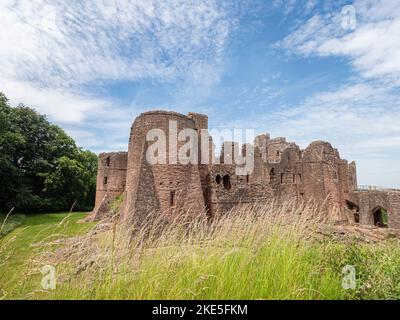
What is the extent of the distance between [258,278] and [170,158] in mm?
10058

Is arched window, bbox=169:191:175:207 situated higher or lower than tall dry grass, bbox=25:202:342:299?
higher

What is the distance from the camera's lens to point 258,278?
379 centimetres

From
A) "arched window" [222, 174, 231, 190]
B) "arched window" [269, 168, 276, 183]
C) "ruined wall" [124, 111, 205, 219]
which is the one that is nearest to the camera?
"ruined wall" [124, 111, 205, 219]

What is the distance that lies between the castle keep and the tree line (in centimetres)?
Answer: 1145

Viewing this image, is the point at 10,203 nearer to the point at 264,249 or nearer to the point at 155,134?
the point at 155,134

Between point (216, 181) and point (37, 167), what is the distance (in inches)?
1132

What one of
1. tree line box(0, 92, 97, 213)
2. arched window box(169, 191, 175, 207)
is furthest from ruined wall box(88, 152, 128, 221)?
arched window box(169, 191, 175, 207)

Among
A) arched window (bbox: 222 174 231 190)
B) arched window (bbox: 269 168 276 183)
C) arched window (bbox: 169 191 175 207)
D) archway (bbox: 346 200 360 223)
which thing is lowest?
archway (bbox: 346 200 360 223)

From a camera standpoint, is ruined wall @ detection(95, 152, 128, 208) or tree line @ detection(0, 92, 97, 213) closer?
ruined wall @ detection(95, 152, 128, 208)

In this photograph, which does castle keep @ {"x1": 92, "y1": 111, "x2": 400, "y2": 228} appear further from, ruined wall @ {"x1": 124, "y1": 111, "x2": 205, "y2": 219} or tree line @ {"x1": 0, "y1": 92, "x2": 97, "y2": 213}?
tree line @ {"x1": 0, "y1": 92, "x2": 97, "y2": 213}

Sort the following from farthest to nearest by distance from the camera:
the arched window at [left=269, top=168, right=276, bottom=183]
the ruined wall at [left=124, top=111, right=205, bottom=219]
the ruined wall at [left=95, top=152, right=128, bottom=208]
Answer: the arched window at [left=269, top=168, right=276, bottom=183] < the ruined wall at [left=95, top=152, right=128, bottom=208] < the ruined wall at [left=124, top=111, right=205, bottom=219]

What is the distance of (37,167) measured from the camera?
34.3 m

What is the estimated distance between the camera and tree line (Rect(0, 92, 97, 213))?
3016 cm
